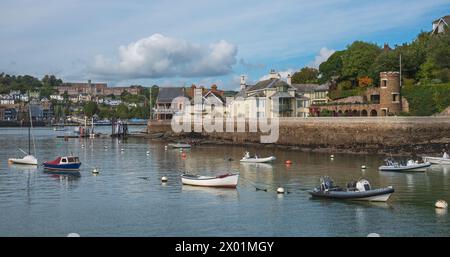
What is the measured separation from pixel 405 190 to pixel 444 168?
14.5 meters

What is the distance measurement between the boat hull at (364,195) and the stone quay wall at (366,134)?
3055 cm

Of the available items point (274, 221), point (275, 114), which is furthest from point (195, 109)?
point (274, 221)

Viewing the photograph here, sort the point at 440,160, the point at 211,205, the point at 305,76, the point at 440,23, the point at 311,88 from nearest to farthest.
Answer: the point at 211,205
the point at 440,160
the point at 440,23
the point at 311,88
the point at 305,76

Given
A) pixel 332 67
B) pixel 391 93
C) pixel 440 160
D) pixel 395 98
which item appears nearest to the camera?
pixel 440 160

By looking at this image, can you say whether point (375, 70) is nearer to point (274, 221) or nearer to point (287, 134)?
point (287, 134)

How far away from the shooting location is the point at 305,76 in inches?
4700

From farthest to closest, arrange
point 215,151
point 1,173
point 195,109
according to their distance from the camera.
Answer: point 195,109, point 215,151, point 1,173

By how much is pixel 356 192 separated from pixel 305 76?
87.1m

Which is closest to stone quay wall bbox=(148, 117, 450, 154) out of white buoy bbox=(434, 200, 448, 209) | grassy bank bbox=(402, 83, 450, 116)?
grassy bank bbox=(402, 83, 450, 116)

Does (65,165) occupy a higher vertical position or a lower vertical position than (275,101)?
lower

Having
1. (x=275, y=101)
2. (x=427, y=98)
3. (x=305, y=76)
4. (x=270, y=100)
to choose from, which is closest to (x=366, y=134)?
(x=427, y=98)

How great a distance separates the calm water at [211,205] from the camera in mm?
27781

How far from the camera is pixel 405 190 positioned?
38938mm

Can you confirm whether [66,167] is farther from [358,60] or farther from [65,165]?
[358,60]
